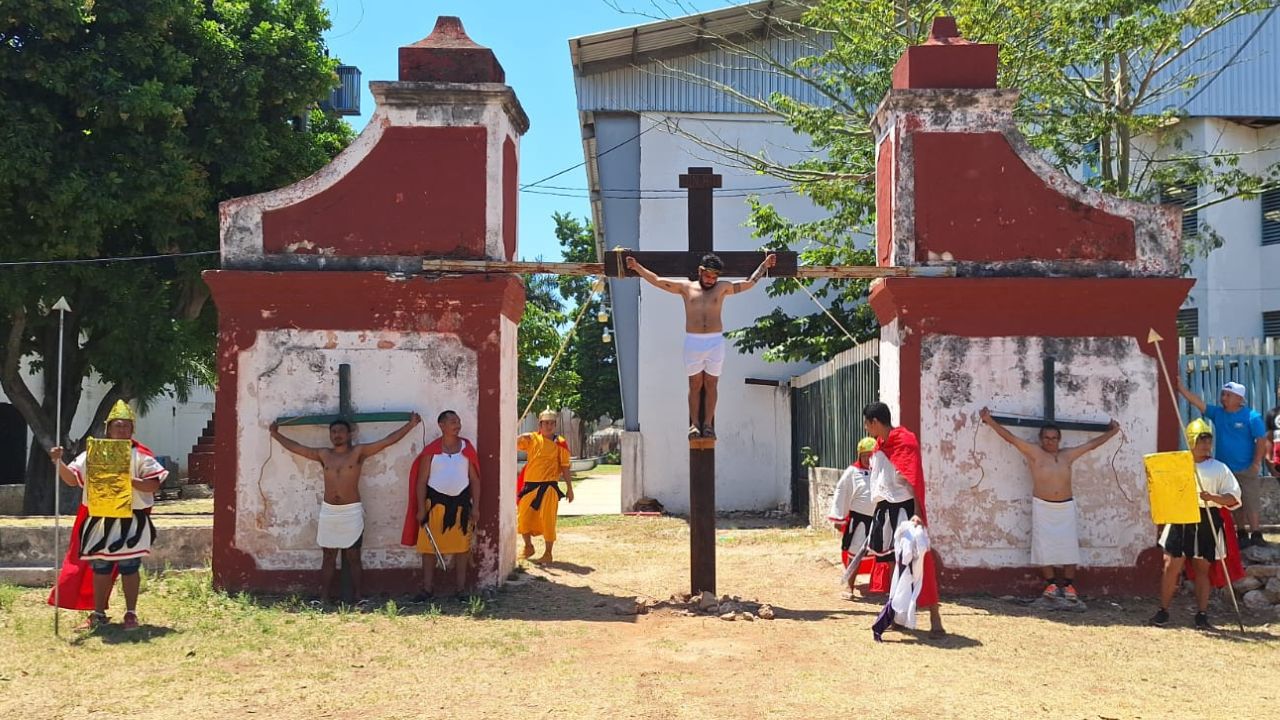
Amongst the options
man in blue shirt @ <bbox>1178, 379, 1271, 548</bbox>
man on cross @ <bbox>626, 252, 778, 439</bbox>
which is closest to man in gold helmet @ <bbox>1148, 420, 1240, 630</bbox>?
man in blue shirt @ <bbox>1178, 379, 1271, 548</bbox>

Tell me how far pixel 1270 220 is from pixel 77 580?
65.3ft

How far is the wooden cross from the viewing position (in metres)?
8.82

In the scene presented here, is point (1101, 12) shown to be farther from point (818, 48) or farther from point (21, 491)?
point (21, 491)

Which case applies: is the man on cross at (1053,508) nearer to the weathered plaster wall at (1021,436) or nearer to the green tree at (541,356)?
the weathered plaster wall at (1021,436)

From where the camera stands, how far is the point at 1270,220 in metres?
19.8

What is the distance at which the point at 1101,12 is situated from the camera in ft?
39.5

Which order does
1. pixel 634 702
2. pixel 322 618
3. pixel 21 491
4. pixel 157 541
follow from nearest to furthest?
1. pixel 634 702
2. pixel 322 618
3. pixel 157 541
4. pixel 21 491

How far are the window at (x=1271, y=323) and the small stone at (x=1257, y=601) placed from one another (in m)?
13.0

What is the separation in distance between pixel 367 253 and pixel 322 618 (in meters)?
2.95

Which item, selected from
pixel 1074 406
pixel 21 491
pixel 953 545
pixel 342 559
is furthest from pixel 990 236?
pixel 21 491

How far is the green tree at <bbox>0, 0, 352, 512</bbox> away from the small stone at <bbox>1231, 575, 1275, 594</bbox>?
41.1 feet

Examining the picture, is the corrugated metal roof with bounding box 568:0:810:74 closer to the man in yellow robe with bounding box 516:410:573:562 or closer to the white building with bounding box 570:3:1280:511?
the white building with bounding box 570:3:1280:511

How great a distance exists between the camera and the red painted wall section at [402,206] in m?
9.09

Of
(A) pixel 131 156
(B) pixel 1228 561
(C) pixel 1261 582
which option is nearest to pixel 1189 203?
(C) pixel 1261 582
